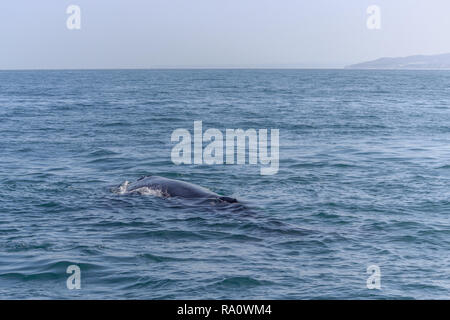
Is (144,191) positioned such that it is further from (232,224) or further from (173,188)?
(232,224)

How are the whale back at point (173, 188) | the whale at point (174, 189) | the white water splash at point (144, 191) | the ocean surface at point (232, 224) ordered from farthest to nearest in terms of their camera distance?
the white water splash at point (144, 191)
the whale back at point (173, 188)
the whale at point (174, 189)
the ocean surface at point (232, 224)

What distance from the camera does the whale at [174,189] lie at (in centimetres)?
1924

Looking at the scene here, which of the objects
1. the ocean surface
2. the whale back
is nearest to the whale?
the whale back

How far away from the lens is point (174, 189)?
19984 millimetres

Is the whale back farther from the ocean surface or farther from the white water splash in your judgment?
the ocean surface

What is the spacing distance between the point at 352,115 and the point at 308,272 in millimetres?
41056

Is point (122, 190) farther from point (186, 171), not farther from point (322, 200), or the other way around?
point (322, 200)

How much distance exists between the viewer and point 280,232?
51.3 ft

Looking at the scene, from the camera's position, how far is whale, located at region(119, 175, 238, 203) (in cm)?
1924

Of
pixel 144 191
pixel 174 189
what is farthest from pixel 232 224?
pixel 144 191

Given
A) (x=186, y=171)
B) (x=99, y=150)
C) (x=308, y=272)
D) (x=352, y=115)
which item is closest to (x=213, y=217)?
(x=308, y=272)

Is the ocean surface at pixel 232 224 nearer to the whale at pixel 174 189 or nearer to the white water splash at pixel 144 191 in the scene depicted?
the white water splash at pixel 144 191

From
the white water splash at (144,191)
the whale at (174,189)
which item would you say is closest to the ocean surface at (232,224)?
the white water splash at (144,191)

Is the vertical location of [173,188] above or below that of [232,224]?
above
